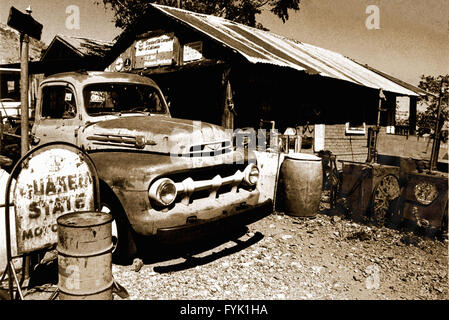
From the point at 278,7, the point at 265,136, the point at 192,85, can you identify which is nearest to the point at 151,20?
the point at 192,85

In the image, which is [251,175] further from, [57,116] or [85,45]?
[85,45]

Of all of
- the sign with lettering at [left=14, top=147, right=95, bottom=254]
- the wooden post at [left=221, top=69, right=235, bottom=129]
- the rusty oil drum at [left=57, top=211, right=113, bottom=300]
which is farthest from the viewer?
the wooden post at [left=221, top=69, right=235, bottom=129]

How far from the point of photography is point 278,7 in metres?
20.2

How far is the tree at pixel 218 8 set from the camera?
19172 mm

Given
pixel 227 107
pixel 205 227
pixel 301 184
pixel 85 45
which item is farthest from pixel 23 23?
pixel 85 45

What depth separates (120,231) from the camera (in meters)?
3.35

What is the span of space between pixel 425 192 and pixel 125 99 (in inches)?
180

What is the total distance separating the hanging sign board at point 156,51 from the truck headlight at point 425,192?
626 cm

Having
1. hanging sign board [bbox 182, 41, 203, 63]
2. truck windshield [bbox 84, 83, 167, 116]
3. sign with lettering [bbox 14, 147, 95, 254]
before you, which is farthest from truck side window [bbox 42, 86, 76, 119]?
hanging sign board [bbox 182, 41, 203, 63]

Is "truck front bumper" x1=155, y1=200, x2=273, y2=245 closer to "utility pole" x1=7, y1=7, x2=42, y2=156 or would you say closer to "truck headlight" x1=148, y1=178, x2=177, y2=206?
"truck headlight" x1=148, y1=178, x2=177, y2=206

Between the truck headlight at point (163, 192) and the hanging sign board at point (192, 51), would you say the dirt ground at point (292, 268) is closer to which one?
the truck headlight at point (163, 192)

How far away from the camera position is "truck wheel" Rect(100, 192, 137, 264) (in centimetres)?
328

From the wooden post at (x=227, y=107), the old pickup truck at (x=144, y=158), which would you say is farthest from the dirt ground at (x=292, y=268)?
the wooden post at (x=227, y=107)

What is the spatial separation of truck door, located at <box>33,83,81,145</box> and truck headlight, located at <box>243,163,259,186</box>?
2175 millimetres
